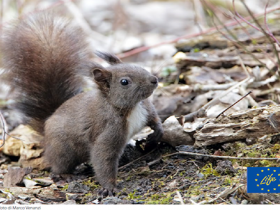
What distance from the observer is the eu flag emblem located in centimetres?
352

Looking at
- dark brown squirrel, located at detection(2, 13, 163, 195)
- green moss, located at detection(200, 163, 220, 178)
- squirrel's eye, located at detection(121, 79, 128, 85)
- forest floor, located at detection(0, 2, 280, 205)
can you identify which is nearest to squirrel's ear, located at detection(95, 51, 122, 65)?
dark brown squirrel, located at detection(2, 13, 163, 195)

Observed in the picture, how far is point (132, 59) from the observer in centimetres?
895

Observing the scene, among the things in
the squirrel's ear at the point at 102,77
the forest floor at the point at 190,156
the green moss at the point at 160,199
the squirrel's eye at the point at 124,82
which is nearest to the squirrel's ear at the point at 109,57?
the squirrel's ear at the point at 102,77

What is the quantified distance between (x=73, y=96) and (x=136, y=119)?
1129mm

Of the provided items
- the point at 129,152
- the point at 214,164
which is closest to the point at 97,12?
the point at 129,152

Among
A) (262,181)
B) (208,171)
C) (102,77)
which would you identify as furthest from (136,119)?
(262,181)

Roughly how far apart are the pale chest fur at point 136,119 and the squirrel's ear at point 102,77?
1.36 feet

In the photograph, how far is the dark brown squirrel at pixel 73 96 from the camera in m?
4.60

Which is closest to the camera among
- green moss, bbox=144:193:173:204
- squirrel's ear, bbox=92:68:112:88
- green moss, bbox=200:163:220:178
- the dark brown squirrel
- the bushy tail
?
green moss, bbox=144:193:173:204

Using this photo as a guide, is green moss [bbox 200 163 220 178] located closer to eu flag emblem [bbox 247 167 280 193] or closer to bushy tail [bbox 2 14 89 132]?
eu flag emblem [bbox 247 167 280 193]

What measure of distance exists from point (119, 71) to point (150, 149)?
107cm

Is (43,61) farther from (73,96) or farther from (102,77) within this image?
(102,77)

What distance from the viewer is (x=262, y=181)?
139 inches

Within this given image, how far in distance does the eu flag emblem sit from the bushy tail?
268cm
